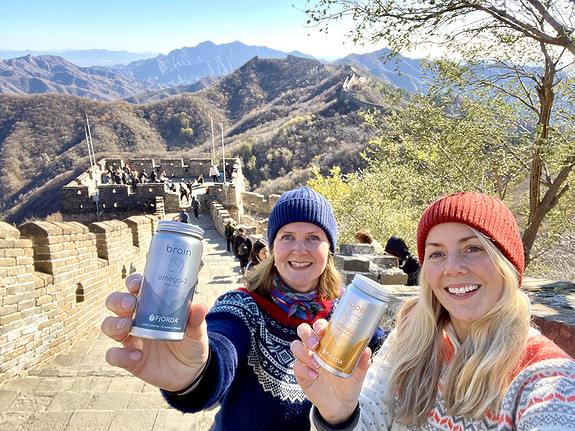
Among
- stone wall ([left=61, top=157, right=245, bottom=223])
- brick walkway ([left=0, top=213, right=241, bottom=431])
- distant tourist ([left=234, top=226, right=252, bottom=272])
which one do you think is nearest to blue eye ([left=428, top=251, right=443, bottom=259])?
brick walkway ([left=0, top=213, right=241, bottom=431])

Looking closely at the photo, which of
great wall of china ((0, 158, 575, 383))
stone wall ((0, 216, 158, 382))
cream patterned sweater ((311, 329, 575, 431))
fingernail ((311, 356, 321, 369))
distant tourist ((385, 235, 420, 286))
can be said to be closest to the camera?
cream patterned sweater ((311, 329, 575, 431))

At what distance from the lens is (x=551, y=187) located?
22.6 feet

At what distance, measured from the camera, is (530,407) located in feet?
3.98

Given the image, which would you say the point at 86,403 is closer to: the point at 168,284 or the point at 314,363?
the point at 168,284

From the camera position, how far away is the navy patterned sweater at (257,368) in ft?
5.44

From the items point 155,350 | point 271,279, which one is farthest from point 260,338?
point 155,350

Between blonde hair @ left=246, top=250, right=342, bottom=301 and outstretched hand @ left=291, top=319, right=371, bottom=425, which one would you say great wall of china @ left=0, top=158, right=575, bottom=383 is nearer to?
blonde hair @ left=246, top=250, right=342, bottom=301

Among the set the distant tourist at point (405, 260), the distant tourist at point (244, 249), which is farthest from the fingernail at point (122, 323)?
the distant tourist at point (244, 249)

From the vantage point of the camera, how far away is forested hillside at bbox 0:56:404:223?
44656mm

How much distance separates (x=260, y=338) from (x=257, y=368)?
0.43 feet

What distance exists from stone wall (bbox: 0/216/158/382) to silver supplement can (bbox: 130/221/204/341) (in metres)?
3.23

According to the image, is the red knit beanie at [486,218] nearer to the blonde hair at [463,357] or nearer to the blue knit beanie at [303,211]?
the blonde hair at [463,357]

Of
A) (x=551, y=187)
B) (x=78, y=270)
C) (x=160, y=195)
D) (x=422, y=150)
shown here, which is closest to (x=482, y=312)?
(x=78, y=270)

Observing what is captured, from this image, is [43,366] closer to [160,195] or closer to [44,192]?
[160,195]
